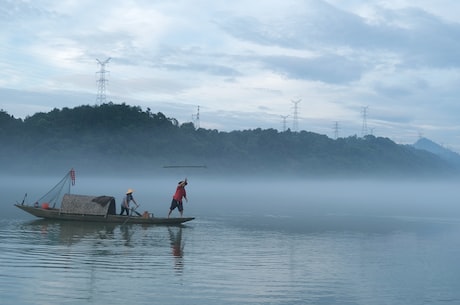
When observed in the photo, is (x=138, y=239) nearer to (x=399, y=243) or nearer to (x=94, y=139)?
(x=399, y=243)

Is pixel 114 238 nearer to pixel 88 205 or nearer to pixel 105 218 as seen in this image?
pixel 105 218

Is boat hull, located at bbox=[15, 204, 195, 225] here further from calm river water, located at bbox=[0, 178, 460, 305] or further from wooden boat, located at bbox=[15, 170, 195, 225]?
calm river water, located at bbox=[0, 178, 460, 305]

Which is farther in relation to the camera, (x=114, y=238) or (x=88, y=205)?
(x=88, y=205)

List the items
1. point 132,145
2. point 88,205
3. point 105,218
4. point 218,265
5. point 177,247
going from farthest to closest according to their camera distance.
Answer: point 132,145 → point 88,205 → point 105,218 → point 177,247 → point 218,265

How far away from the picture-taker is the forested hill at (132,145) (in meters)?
120

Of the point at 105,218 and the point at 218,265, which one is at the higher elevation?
the point at 105,218

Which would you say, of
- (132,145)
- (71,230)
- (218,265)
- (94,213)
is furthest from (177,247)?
(132,145)

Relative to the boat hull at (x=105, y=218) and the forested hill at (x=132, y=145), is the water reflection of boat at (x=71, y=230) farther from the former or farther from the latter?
the forested hill at (x=132, y=145)

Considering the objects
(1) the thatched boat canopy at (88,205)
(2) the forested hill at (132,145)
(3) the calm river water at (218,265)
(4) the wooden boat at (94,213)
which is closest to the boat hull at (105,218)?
(4) the wooden boat at (94,213)

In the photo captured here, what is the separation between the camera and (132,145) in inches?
5202

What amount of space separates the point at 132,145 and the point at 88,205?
10337 centimetres

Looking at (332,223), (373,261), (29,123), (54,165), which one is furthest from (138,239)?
(29,123)

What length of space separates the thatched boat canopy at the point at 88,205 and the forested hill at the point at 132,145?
90.0 meters

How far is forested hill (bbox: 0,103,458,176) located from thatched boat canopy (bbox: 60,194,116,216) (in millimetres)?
90026
